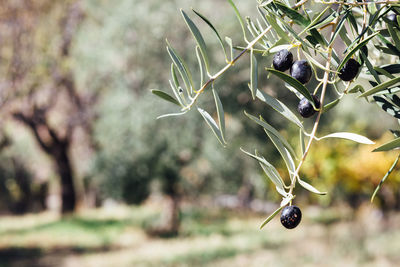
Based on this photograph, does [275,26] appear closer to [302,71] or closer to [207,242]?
[302,71]

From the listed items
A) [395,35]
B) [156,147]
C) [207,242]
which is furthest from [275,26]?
[207,242]

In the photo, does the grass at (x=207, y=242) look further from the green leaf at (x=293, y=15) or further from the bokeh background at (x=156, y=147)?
the green leaf at (x=293, y=15)

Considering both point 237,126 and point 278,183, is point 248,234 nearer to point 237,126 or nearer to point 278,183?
point 237,126

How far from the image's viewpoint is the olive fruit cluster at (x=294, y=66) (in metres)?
0.58

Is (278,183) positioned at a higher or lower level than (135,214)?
higher

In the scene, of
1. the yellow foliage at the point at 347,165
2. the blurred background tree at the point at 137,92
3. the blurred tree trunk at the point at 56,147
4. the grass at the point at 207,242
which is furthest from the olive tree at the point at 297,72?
the blurred tree trunk at the point at 56,147

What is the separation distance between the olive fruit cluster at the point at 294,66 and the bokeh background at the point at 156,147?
5275mm

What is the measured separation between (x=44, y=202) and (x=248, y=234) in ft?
28.4

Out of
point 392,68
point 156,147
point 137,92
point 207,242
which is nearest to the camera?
point 392,68

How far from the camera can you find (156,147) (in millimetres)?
7430

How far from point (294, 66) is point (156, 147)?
6894 mm

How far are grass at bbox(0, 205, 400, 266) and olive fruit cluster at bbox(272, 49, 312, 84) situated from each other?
207 inches

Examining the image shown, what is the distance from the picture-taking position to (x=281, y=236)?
818cm

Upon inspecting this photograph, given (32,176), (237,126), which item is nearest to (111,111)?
(237,126)
